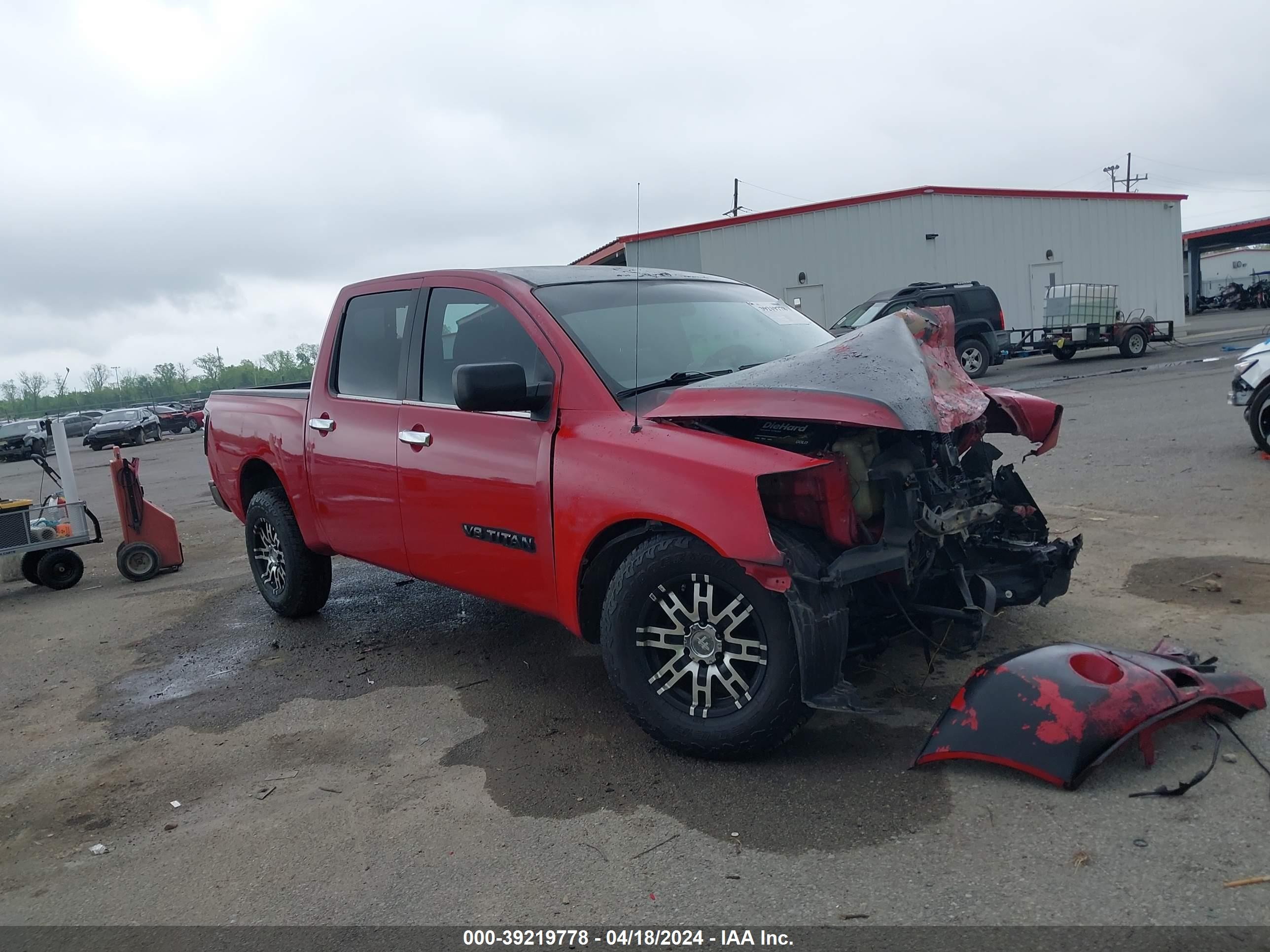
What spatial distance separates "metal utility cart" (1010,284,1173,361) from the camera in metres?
22.1

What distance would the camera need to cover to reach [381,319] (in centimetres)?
530

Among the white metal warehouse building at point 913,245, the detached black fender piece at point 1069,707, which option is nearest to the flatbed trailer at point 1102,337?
the white metal warehouse building at point 913,245

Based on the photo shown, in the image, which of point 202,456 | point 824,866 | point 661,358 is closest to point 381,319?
point 661,358

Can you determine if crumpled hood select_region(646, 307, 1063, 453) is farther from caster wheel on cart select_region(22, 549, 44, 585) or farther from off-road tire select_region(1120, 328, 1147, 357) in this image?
off-road tire select_region(1120, 328, 1147, 357)

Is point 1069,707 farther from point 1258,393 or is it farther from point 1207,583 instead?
point 1258,393

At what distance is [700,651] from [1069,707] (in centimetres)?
124

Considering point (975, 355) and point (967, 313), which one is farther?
point (975, 355)

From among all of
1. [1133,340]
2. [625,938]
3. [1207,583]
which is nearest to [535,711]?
[625,938]

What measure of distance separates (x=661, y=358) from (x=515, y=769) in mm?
1827

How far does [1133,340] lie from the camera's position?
73.2 feet

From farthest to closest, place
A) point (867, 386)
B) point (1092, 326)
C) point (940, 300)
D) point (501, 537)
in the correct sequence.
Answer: point (1092, 326), point (940, 300), point (501, 537), point (867, 386)

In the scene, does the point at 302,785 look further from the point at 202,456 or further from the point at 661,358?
the point at 202,456

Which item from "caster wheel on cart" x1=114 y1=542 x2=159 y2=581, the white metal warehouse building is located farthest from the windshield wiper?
the white metal warehouse building

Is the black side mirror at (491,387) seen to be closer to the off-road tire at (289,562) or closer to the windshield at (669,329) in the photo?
the windshield at (669,329)
